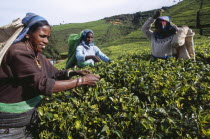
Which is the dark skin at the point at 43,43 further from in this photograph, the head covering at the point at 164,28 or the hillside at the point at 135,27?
the hillside at the point at 135,27

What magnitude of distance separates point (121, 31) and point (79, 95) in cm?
7419

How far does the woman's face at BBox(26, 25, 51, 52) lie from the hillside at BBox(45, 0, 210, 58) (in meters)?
31.0

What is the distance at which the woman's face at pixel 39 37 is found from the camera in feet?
5.94

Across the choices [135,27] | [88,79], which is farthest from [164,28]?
[135,27]

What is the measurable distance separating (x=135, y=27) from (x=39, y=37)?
249ft

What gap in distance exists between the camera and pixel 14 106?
1.71 metres

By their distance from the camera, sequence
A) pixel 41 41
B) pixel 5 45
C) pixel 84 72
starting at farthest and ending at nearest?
pixel 84 72, pixel 41 41, pixel 5 45

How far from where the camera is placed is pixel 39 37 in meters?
1.83

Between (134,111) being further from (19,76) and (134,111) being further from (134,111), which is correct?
(19,76)

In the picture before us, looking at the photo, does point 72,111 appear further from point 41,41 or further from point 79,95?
point 41,41

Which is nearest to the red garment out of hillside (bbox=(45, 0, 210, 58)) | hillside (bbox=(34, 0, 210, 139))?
hillside (bbox=(34, 0, 210, 139))

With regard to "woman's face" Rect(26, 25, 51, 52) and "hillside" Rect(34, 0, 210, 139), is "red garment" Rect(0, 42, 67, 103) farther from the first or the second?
"hillside" Rect(34, 0, 210, 139)

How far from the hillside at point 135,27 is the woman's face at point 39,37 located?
3104cm

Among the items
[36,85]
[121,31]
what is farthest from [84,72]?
[121,31]
